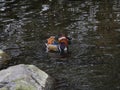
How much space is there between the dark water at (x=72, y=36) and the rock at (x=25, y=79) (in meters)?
0.80

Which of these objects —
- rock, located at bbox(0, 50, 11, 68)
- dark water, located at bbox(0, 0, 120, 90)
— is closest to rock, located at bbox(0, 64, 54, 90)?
dark water, located at bbox(0, 0, 120, 90)

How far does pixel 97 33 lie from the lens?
20.1 m

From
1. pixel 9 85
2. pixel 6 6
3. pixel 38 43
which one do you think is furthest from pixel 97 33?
pixel 6 6

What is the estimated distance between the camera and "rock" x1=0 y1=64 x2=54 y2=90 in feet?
43.6

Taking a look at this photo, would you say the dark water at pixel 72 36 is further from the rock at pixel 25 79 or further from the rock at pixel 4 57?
the rock at pixel 25 79

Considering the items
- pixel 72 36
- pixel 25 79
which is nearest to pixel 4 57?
pixel 72 36

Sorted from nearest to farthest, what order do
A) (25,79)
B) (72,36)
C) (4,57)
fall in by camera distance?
(25,79)
(4,57)
(72,36)

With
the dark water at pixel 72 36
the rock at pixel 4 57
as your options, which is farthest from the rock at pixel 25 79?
the rock at pixel 4 57

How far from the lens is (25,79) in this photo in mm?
13641

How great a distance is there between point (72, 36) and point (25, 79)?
6.77m

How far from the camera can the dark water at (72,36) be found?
15.4 meters

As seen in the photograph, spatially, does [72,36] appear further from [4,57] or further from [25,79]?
[25,79]

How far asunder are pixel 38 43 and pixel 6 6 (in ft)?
28.9

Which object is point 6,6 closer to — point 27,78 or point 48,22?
point 48,22
